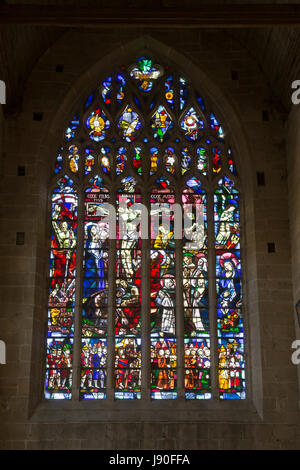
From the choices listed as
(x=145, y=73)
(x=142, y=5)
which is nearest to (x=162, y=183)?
(x=145, y=73)

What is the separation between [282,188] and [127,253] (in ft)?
8.99

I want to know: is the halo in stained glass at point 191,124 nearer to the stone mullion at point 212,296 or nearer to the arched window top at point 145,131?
the arched window top at point 145,131

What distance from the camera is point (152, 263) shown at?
1248cm

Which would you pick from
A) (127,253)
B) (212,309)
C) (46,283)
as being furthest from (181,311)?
(46,283)

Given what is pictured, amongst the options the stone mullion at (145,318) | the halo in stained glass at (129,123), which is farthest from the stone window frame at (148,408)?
the halo in stained glass at (129,123)

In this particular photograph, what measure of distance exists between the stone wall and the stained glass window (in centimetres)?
26

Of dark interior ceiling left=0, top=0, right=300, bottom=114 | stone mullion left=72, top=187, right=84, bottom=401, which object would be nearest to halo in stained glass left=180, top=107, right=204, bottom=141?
dark interior ceiling left=0, top=0, right=300, bottom=114

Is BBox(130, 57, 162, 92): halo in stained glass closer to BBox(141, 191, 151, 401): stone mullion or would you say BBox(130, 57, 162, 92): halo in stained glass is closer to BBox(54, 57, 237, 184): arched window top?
BBox(54, 57, 237, 184): arched window top

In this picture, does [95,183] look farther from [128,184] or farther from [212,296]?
[212,296]

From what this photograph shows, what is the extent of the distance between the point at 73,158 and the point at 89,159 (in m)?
0.27

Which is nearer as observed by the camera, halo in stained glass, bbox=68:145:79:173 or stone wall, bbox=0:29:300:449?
stone wall, bbox=0:29:300:449

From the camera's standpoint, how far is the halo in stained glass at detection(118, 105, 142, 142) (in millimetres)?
13250

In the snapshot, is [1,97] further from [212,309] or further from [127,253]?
[212,309]

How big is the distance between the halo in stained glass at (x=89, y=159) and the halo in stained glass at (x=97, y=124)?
197 mm
